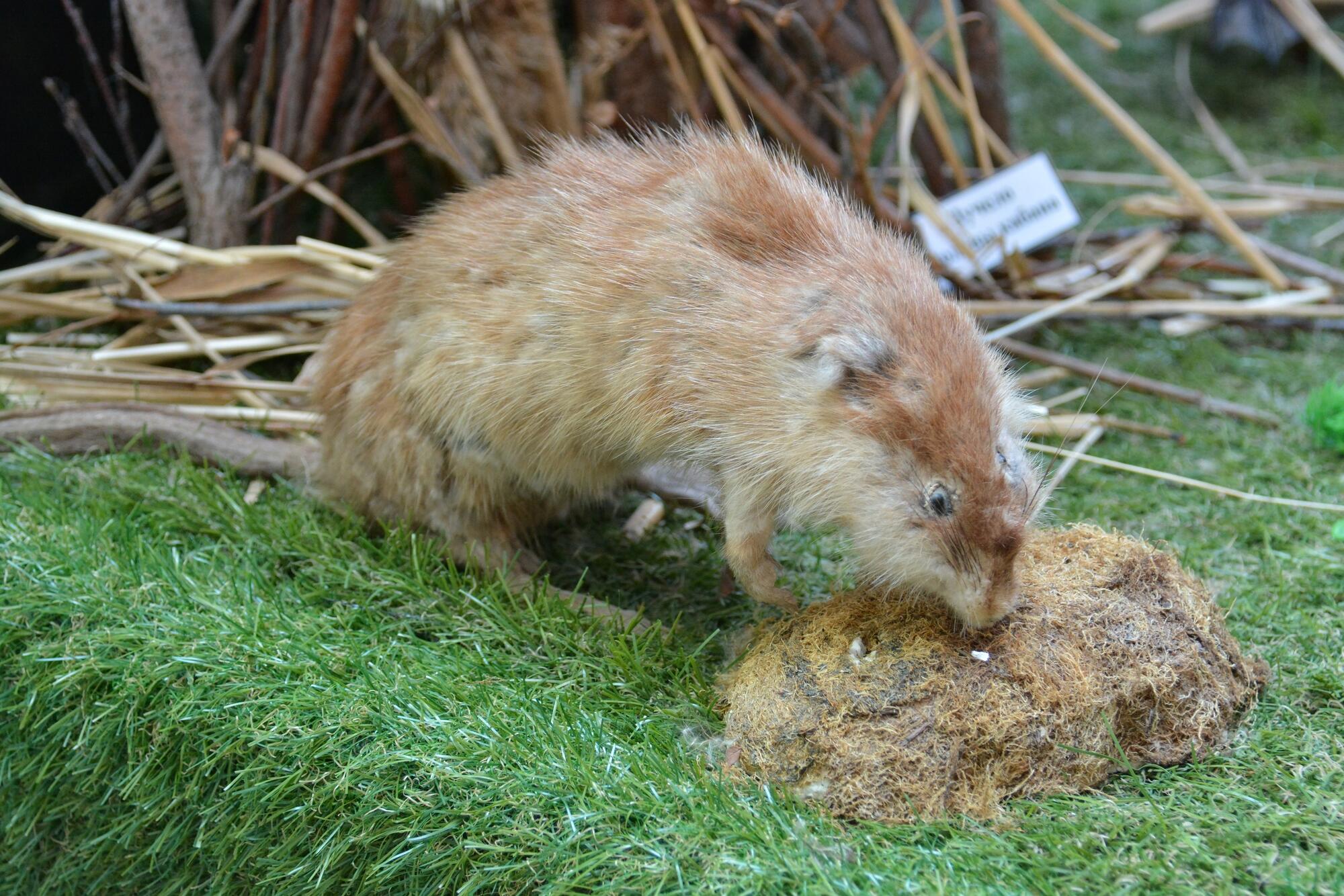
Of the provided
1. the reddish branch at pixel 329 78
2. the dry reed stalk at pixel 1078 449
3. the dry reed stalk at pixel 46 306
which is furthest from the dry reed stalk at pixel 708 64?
the dry reed stalk at pixel 46 306

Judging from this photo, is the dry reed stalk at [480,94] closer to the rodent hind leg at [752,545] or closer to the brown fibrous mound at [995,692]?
the rodent hind leg at [752,545]

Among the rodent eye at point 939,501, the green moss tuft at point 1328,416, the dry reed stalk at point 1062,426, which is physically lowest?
the green moss tuft at point 1328,416

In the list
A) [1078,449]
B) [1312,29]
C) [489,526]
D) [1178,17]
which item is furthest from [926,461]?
[1178,17]

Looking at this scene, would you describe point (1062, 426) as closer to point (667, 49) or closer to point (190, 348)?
point (667, 49)

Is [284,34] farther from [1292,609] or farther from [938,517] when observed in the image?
[1292,609]

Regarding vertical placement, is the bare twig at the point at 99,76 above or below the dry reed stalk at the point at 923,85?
above

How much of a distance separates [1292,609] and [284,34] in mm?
3811

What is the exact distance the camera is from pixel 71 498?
10.6 ft

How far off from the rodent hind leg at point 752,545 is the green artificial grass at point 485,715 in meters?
0.22

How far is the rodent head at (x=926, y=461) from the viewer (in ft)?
7.07

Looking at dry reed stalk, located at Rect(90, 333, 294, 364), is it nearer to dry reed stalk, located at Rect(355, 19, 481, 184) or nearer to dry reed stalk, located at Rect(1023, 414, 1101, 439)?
dry reed stalk, located at Rect(355, 19, 481, 184)

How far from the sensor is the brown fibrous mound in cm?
212

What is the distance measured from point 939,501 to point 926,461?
3.3 inches

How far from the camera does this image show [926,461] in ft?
7.17
